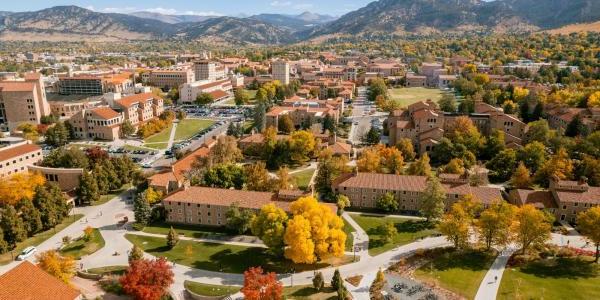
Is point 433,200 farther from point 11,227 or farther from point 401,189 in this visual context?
point 11,227

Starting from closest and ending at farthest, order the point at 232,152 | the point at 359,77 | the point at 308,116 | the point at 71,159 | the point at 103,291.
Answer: the point at 103,291, the point at 71,159, the point at 232,152, the point at 308,116, the point at 359,77

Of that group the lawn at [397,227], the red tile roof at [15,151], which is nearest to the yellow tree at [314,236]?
the lawn at [397,227]

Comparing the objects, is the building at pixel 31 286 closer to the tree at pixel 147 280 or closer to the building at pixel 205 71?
the tree at pixel 147 280

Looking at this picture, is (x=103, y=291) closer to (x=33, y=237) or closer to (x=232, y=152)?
(x=33, y=237)

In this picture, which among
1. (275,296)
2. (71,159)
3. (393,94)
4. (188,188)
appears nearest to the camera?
(275,296)

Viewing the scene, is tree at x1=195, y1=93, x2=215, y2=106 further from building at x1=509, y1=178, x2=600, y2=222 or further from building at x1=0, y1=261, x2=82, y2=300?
building at x1=0, y1=261, x2=82, y2=300

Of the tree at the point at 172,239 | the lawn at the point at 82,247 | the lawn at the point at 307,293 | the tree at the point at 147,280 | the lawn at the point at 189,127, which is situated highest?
the lawn at the point at 189,127

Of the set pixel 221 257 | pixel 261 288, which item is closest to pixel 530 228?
pixel 261 288

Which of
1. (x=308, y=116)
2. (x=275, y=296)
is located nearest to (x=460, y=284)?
(x=275, y=296)
